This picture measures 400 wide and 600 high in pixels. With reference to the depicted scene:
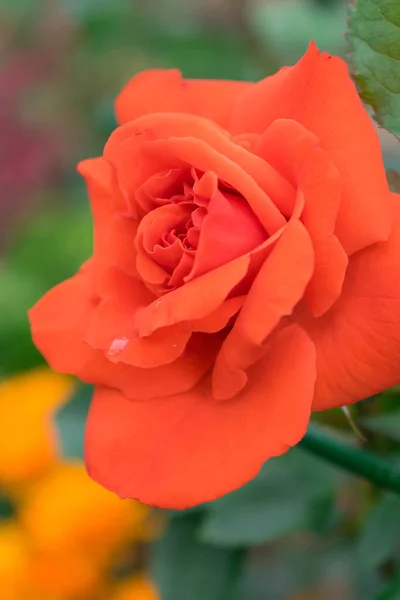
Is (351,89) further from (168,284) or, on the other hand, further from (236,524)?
(236,524)

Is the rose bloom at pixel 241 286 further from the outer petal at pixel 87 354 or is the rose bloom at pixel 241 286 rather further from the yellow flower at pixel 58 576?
the yellow flower at pixel 58 576

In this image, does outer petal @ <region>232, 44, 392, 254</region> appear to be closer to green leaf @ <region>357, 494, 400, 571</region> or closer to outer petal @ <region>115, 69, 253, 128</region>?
outer petal @ <region>115, 69, 253, 128</region>

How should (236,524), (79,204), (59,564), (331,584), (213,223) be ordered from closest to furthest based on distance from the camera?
1. (213,223)
2. (236,524)
3. (59,564)
4. (331,584)
5. (79,204)

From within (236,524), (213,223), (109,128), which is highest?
(213,223)

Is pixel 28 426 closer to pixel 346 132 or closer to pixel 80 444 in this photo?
pixel 80 444

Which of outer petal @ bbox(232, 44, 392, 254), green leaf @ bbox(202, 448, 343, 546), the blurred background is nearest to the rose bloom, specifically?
outer petal @ bbox(232, 44, 392, 254)

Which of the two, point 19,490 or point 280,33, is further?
point 280,33

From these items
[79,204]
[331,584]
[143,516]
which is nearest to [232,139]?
[143,516]

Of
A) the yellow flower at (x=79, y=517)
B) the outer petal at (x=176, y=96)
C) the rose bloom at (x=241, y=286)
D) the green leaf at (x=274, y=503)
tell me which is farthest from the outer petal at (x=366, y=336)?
the yellow flower at (x=79, y=517)
